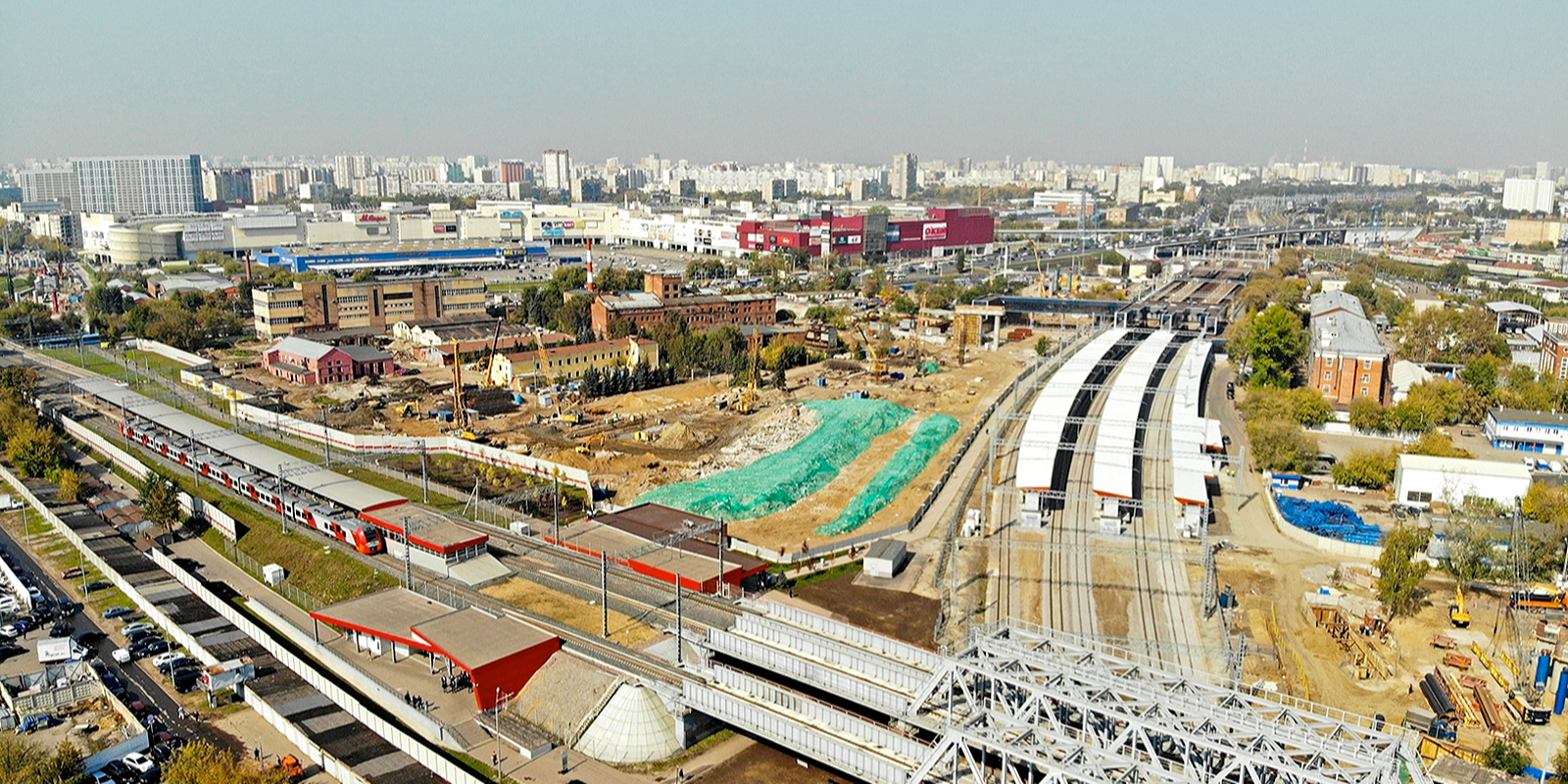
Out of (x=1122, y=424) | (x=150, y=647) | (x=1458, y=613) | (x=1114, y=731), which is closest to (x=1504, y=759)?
(x=1458, y=613)

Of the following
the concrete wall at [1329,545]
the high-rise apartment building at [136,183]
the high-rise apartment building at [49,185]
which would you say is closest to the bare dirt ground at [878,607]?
the concrete wall at [1329,545]

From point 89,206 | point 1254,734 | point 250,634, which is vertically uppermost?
point 89,206

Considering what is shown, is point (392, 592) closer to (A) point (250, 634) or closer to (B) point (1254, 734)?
(A) point (250, 634)

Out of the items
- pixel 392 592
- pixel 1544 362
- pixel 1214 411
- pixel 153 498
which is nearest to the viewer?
pixel 392 592

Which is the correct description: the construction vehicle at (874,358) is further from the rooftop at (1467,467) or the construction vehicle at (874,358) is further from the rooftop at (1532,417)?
the rooftop at (1532,417)

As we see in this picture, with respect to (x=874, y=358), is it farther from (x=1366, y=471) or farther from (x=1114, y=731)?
(x=1114, y=731)

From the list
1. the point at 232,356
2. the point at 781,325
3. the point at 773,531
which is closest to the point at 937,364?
the point at 781,325

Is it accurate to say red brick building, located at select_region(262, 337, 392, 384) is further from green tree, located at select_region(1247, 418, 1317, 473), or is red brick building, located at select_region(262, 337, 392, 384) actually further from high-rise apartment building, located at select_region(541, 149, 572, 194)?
high-rise apartment building, located at select_region(541, 149, 572, 194)
